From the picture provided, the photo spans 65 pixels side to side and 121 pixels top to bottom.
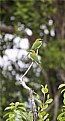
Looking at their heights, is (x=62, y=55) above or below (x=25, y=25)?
below

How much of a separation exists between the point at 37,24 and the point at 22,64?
1.57 feet

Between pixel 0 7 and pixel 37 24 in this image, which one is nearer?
pixel 37 24

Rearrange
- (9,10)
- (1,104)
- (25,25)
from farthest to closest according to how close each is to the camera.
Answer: (9,10) < (25,25) < (1,104)

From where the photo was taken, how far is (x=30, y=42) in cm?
346

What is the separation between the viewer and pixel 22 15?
3.03 metres

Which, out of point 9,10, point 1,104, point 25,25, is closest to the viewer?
point 1,104

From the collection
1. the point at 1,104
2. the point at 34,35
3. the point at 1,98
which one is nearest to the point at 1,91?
the point at 1,98

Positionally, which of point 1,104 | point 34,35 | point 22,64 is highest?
point 34,35

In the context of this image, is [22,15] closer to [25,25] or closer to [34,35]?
[25,25]

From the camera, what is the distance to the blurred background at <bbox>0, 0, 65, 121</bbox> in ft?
10.2

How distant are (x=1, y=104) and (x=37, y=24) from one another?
71cm

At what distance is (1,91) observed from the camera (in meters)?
3.22

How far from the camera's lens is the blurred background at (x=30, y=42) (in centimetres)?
312

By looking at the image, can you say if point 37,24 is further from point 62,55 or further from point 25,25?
point 62,55
